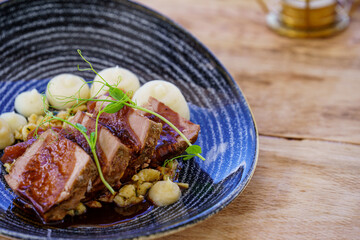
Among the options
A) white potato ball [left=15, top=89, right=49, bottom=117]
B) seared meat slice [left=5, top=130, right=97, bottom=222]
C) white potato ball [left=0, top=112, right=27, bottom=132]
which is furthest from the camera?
white potato ball [left=15, top=89, right=49, bottom=117]

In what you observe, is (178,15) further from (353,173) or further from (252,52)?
(353,173)

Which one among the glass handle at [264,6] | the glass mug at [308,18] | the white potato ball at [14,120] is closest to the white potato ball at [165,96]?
the white potato ball at [14,120]

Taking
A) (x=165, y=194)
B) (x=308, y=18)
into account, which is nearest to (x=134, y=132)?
(x=165, y=194)

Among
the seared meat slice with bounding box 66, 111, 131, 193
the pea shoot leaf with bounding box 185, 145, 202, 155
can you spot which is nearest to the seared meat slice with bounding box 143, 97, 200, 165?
the pea shoot leaf with bounding box 185, 145, 202, 155

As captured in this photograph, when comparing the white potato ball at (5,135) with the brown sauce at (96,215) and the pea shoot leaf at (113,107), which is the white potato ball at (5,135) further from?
the pea shoot leaf at (113,107)

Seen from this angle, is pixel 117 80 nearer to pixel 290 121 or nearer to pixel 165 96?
pixel 165 96

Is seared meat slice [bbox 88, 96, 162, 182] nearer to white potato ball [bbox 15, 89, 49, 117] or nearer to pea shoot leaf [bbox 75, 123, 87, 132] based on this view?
pea shoot leaf [bbox 75, 123, 87, 132]

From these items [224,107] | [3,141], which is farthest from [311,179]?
[3,141]
